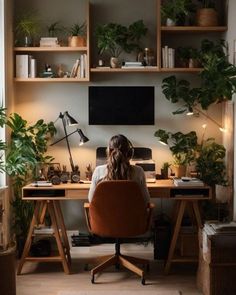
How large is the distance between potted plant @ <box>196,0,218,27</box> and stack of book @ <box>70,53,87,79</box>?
1135mm

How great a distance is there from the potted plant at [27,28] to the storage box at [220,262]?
2565 millimetres

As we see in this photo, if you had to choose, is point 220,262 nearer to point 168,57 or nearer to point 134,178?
point 134,178

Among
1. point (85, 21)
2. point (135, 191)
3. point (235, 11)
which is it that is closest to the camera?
point (135, 191)

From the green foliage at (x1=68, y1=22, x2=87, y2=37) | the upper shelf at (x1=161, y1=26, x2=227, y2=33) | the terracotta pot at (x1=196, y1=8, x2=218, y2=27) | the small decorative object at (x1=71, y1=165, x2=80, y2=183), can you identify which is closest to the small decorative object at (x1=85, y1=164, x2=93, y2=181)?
the small decorative object at (x1=71, y1=165, x2=80, y2=183)

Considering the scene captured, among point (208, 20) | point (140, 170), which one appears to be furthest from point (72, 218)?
point (208, 20)

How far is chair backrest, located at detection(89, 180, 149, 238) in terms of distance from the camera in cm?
425

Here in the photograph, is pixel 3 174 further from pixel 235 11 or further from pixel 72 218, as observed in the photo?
pixel 235 11

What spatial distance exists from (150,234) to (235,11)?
229cm

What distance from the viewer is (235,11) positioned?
4.82 m

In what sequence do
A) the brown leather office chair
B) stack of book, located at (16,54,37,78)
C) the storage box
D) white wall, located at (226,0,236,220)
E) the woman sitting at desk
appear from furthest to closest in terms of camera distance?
stack of book, located at (16,54,37,78) < white wall, located at (226,0,236,220) < the woman sitting at desk < the brown leather office chair < the storage box

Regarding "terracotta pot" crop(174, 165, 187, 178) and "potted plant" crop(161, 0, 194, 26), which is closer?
"potted plant" crop(161, 0, 194, 26)

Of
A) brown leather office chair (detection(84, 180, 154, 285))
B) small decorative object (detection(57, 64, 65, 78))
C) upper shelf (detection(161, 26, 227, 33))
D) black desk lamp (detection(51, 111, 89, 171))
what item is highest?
upper shelf (detection(161, 26, 227, 33))

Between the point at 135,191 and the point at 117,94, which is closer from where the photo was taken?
the point at 135,191

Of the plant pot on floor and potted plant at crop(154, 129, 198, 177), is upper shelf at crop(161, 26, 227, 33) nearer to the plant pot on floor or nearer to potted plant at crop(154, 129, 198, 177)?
potted plant at crop(154, 129, 198, 177)
